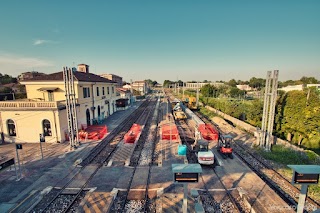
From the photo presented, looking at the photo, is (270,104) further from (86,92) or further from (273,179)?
(86,92)

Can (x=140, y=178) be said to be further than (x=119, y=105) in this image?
No

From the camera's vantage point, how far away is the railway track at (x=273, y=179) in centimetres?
899

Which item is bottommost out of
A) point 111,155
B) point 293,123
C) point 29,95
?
point 111,155

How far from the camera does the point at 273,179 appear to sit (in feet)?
37.1

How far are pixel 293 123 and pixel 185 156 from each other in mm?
12718

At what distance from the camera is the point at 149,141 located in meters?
18.8

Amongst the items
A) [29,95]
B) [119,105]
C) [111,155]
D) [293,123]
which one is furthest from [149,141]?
[119,105]

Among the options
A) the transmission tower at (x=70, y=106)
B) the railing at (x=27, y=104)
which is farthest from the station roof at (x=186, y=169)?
the railing at (x=27, y=104)

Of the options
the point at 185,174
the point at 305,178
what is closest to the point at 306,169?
the point at 305,178

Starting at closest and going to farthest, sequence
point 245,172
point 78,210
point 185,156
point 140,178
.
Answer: point 78,210 → point 140,178 → point 245,172 → point 185,156

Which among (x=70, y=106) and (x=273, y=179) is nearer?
(x=273, y=179)

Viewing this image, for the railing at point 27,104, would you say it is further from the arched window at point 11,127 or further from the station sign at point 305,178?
the station sign at point 305,178

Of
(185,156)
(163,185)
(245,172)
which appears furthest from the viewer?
(185,156)

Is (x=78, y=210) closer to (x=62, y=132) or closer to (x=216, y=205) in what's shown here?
(x=216, y=205)
